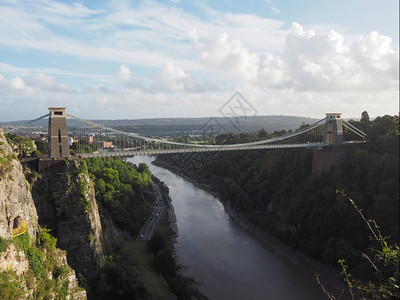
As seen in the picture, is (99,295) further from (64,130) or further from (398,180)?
(398,180)

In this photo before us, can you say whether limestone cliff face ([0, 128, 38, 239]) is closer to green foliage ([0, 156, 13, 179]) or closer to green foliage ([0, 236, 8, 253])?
green foliage ([0, 156, 13, 179])

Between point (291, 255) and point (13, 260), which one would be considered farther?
point (291, 255)

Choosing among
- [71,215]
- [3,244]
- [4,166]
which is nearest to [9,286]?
[3,244]

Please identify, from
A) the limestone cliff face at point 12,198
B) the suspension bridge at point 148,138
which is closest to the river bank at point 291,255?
the suspension bridge at point 148,138

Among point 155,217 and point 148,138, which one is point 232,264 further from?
point 148,138

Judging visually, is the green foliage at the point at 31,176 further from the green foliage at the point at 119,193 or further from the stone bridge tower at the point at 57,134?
the green foliage at the point at 119,193

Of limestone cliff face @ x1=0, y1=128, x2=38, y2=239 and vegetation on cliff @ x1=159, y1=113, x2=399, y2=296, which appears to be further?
vegetation on cliff @ x1=159, y1=113, x2=399, y2=296

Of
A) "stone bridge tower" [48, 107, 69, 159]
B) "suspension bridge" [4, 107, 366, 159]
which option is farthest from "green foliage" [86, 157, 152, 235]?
"stone bridge tower" [48, 107, 69, 159]
